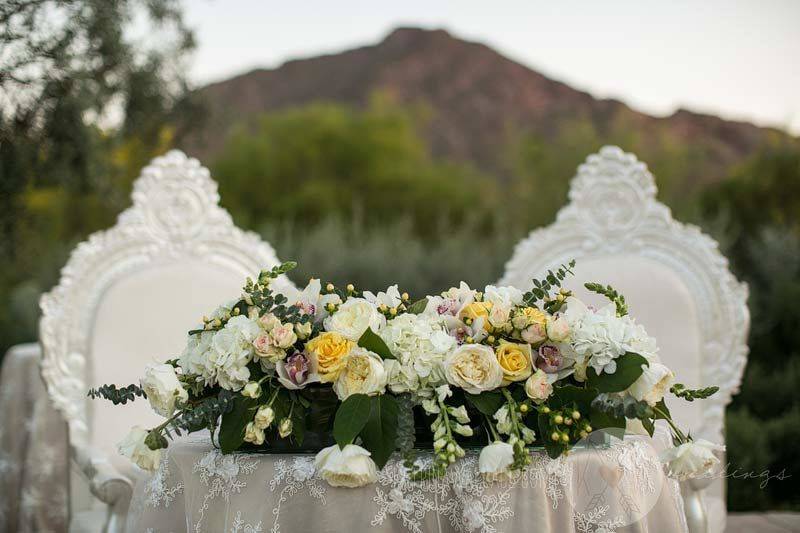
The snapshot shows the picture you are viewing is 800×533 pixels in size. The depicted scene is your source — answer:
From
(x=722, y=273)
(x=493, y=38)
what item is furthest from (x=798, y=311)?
(x=493, y=38)

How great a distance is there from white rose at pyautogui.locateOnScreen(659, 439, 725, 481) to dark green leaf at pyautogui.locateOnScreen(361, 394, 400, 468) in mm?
572

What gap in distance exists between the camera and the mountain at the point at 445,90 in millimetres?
24578

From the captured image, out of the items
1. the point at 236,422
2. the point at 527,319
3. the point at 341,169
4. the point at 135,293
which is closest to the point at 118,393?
the point at 236,422

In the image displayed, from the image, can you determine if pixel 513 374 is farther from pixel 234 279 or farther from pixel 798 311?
pixel 798 311

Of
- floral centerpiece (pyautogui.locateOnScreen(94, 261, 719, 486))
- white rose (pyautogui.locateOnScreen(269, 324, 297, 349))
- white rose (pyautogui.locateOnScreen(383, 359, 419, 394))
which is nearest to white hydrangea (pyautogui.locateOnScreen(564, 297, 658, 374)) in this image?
floral centerpiece (pyautogui.locateOnScreen(94, 261, 719, 486))

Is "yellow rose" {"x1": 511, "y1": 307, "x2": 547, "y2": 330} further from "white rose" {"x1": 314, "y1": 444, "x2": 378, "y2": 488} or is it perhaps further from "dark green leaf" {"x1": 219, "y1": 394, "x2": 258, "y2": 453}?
"dark green leaf" {"x1": 219, "y1": 394, "x2": 258, "y2": 453}

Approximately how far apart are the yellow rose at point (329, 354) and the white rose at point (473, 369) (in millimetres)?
202

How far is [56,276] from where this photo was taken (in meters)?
6.78

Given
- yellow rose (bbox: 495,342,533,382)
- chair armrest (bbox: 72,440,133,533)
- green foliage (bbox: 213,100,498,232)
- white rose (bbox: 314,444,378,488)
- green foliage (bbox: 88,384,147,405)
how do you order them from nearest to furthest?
white rose (bbox: 314,444,378,488)
yellow rose (bbox: 495,342,533,382)
green foliage (bbox: 88,384,147,405)
chair armrest (bbox: 72,440,133,533)
green foliage (bbox: 213,100,498,232)

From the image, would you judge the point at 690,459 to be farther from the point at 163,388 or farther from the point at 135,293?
Answer: the point at 135,293

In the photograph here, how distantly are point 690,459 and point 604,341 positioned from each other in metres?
0.29

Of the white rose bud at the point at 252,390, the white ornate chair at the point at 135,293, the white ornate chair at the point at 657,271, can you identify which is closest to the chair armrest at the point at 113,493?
the white ornate chair at the point at 135,293

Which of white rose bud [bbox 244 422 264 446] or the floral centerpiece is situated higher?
the floral centerpiece

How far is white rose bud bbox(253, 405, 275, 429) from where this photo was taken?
1736mm
